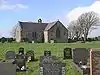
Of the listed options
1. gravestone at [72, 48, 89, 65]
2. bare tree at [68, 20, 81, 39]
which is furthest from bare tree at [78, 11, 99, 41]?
gravestone at [72, 48, 89, 65]

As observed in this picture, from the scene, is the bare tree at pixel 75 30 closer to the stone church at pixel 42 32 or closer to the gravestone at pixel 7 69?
the stone church at pixel 42 32

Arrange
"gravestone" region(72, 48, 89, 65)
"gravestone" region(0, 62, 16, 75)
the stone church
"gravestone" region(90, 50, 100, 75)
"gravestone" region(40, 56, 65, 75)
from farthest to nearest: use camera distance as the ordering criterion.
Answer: the stone church, "gravestone" region(72, 48, 89, 65), "gravestone" region(40, 56, 65, 75), "gravestone" region(90, 50, 100, 75), "gravestone" region(0, 62, 16, 75)

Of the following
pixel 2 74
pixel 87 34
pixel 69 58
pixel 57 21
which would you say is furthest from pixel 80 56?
pixel 87 34

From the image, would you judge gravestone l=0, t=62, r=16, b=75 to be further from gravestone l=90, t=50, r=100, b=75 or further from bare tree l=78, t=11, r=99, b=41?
bare tree l=78, t=11, r=99, b=41

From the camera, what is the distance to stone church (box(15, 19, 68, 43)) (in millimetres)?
76000

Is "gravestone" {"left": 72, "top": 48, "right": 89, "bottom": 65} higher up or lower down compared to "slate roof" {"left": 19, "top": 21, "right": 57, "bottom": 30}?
lower down

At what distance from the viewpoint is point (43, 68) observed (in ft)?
40.1

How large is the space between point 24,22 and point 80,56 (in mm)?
60324

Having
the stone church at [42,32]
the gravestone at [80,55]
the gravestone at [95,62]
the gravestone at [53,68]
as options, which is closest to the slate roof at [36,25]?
the stone church at [42,32]

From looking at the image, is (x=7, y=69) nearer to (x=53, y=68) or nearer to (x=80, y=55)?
(x=53, y=68)

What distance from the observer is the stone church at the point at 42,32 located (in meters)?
76.0

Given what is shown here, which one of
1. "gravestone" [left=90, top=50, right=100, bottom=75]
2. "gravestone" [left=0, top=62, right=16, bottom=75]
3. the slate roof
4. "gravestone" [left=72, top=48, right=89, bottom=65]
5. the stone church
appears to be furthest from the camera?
the slate roof

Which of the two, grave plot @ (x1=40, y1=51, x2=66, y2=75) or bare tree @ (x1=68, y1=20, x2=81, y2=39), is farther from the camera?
bare tree @ (x1=68, y1=20, x2=81, y2=39)

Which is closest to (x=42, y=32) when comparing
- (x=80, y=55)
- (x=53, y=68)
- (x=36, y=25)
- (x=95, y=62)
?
(x=36, y=25)
